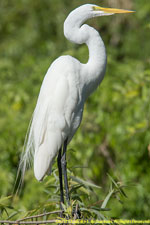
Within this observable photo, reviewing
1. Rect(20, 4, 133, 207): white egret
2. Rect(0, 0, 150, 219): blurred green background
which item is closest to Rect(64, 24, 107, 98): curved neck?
Rect(20, 4, 133, 207): white egret

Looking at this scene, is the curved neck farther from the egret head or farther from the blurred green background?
the blurred green background

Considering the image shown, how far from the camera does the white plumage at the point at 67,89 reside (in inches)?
62.1

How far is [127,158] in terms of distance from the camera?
3021mm

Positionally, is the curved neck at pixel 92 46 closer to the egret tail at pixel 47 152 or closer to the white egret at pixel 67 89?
the white egret at pixel 67 89

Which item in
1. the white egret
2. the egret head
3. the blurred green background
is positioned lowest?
the blurred green background

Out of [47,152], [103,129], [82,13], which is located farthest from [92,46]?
[103,129]

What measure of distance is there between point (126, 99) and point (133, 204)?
78 cm

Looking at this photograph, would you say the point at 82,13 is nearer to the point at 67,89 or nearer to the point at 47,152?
the point at 67,89

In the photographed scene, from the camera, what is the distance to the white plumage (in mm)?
1578

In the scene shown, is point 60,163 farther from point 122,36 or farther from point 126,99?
point 122,36

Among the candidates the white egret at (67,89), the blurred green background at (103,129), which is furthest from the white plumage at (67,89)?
the blurred green background at (103,129)

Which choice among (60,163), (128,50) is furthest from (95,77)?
(128,50)

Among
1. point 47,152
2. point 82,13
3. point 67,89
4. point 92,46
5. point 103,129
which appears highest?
point 82,13

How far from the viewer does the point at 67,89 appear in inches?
63.7
